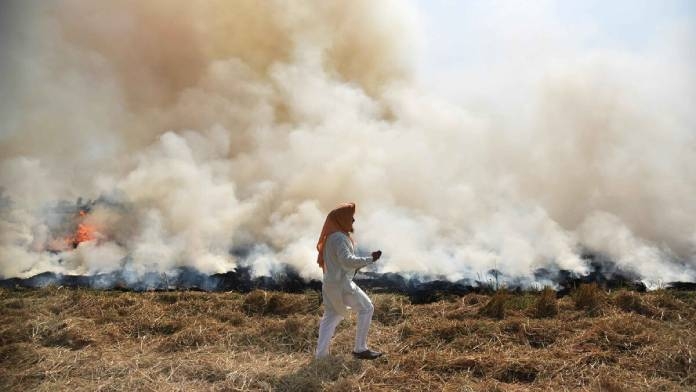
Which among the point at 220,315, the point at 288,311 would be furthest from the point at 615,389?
the point at 220,315

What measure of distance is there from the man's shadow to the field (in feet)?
0.07

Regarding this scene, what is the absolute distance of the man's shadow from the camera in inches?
224

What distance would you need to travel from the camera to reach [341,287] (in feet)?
20.3

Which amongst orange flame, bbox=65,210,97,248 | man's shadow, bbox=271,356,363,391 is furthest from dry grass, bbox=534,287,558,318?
orange flame, bbox=65,210,97,248

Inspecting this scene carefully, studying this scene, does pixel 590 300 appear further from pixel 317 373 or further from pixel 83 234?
pixel 83 234

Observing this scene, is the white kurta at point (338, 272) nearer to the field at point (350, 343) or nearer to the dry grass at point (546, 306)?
the field at point (350, 343)

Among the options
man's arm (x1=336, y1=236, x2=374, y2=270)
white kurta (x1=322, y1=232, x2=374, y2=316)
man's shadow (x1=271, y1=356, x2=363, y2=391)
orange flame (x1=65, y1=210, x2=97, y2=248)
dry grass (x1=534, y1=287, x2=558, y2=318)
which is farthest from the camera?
orange flame (x1=65, y1=210, x2=97, y2=248)

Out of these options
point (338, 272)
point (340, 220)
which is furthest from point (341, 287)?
point (340, 220)

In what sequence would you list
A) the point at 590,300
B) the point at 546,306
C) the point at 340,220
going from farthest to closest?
the point at 590,300 < the point at 546,306 < the point at 340,220

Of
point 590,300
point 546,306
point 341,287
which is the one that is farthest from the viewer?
point 590,300

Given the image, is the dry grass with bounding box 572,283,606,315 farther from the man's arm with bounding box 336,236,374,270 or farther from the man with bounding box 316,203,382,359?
the man's arm with bounding box 336,236,374,270

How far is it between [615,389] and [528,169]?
11401 millimetres

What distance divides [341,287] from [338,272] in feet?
0.61

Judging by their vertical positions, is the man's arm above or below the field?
above
